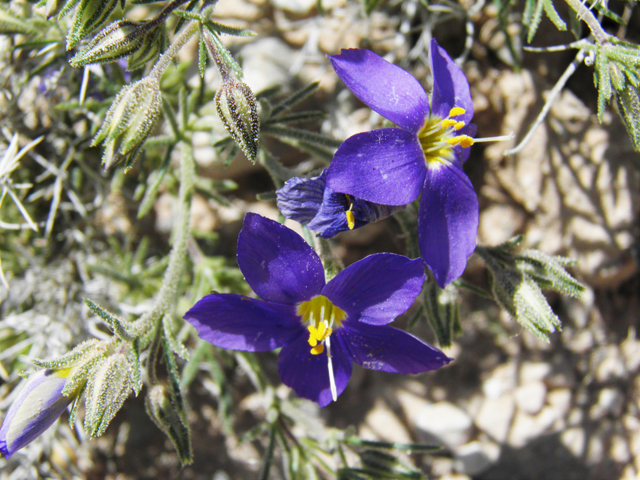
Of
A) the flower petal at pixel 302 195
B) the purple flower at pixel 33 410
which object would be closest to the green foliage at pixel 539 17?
the flower petal at pixel 302 195

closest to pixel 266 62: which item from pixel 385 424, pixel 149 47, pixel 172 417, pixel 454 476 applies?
pixel 149 47

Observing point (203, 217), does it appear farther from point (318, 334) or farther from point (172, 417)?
point (318, 334)

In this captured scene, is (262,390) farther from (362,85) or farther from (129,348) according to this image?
(362,85)

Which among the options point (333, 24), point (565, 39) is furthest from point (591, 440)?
point (333, 24)

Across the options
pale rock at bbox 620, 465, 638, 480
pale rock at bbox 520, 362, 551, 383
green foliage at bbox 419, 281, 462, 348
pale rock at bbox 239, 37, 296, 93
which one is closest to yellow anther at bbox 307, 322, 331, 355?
green foliage at bbox 419, 281, 462, 348

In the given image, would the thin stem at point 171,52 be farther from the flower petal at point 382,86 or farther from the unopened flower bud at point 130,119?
the flower petal at point 382,86

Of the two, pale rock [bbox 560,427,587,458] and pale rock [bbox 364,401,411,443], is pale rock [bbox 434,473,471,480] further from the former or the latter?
pale rock [bbox 560,427,587,458]
